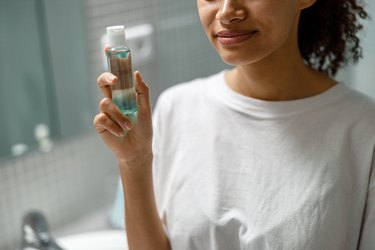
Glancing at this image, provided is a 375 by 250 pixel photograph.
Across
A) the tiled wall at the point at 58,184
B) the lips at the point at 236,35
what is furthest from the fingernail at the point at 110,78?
the tiled wall at the point at 58,184

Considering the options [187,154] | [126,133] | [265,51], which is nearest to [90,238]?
[187,154]

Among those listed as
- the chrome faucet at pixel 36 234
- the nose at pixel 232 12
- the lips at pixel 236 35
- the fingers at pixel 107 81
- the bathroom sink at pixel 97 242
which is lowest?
the bathroom sink at pixel 97 242

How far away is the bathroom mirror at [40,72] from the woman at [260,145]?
46cm

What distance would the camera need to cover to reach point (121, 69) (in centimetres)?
76

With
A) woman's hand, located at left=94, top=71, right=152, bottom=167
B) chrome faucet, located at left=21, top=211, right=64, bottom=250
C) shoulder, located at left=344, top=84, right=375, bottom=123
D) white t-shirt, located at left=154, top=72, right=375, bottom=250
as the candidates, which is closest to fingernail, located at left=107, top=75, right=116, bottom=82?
woman's hand, located at left=94, top=71, right=152, bottom=167

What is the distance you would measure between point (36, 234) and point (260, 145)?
60 centimetres

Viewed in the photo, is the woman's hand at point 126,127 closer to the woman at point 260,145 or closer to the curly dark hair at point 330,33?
the woman at point 260,145

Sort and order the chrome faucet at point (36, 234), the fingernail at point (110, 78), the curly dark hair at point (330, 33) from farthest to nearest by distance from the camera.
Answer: the chrome faucet at point (36, 234)
the curly dark hair at point (330, 33)
the fingernail at point (110, 78)

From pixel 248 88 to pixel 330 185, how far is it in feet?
0.75

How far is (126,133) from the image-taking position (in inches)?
32.0

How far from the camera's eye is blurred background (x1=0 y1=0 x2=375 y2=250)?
4.34 feet

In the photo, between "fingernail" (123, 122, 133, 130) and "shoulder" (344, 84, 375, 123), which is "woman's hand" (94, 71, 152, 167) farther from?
"shoulder" (344, 84, 375, 123)

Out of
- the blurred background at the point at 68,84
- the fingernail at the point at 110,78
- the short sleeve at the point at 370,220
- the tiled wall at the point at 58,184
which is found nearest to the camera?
the fingernail at the point at 110,78

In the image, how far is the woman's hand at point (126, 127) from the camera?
0.75 m
